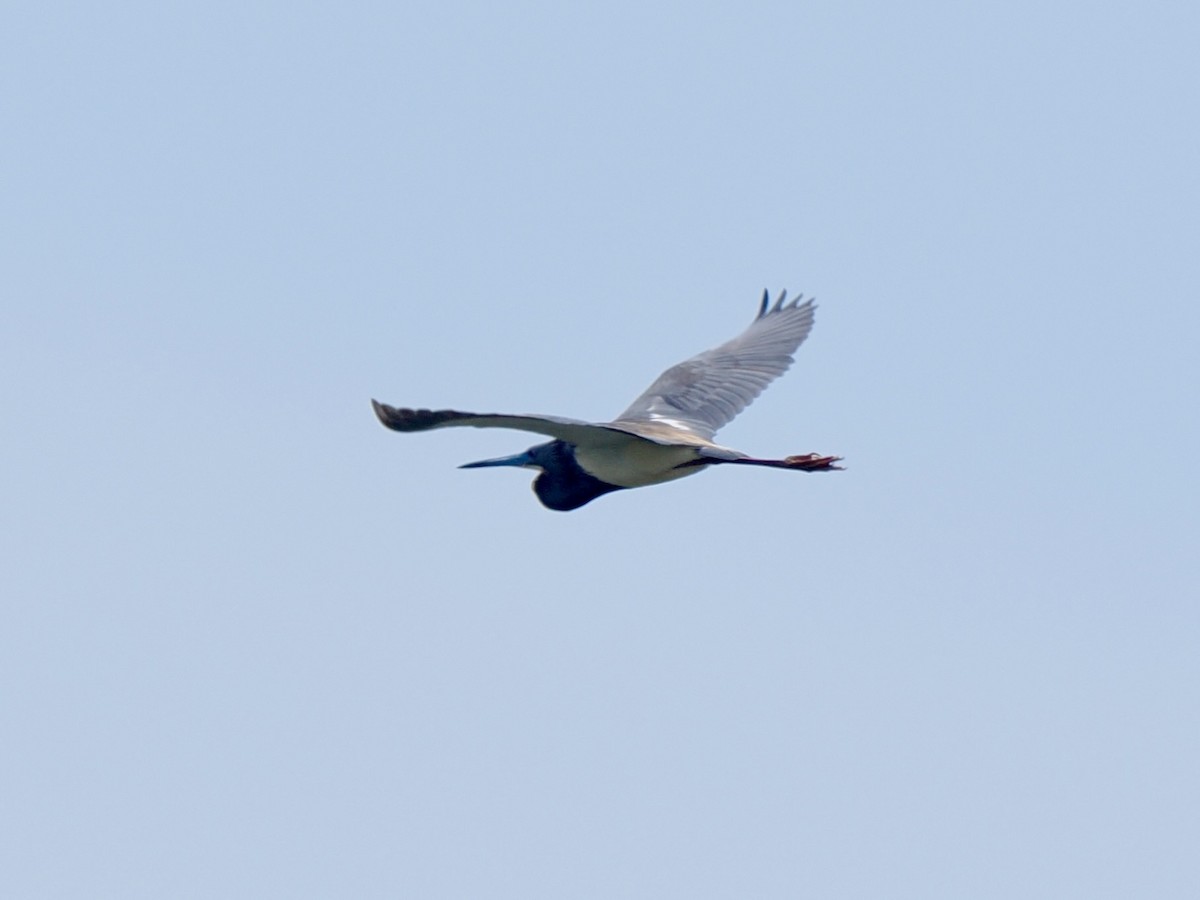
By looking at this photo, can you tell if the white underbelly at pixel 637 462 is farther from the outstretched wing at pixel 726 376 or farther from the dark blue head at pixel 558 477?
the outstretched wing at pixel 726 376

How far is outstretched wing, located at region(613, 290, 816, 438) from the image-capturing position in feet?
52.5

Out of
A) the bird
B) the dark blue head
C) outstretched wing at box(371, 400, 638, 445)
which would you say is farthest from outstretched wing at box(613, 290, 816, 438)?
outstretched wing at box(371, 400, 638, 445)

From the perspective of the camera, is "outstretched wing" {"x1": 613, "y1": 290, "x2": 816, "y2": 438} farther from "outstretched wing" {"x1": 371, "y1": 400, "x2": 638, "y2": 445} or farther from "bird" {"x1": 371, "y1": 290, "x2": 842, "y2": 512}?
"outstretched wing" {"x1": 371, "y1": 400, "x2": 638, "y2": 445}

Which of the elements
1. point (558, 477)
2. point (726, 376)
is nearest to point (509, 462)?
point (558, 477)

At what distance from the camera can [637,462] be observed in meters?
13.9

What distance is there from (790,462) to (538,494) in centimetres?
226

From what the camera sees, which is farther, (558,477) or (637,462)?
(558,477)

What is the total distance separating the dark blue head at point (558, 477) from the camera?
14352 mm

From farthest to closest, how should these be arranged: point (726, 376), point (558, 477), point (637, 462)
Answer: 1. point (726, 376)
2. point (558, 477)
3. point (637, 462)

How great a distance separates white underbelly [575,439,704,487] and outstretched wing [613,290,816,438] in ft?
3.92

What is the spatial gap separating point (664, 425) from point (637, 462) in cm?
136

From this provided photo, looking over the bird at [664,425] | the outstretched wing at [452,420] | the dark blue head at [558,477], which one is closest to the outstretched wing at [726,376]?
the bird at [664,425]

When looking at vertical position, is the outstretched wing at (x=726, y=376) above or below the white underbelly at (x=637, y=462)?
above

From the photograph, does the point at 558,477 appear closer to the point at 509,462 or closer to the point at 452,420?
the point at 509,462
